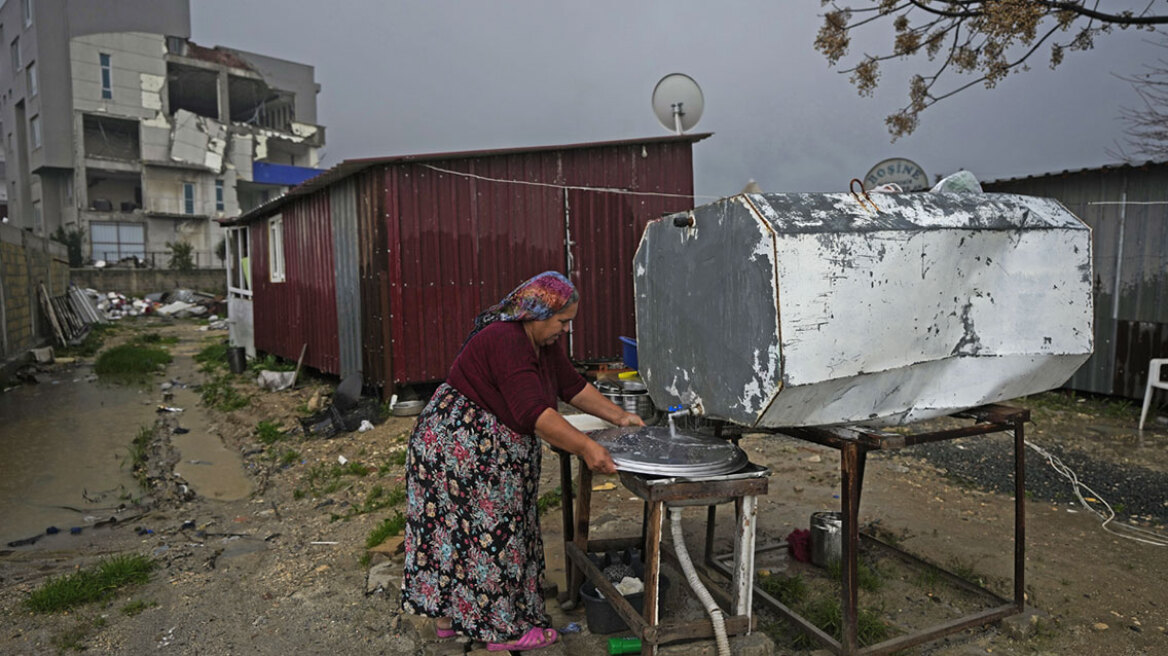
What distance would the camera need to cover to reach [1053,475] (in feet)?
18.7

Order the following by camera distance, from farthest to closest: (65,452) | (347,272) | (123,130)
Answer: (123,130)
(347,272)
(65,452)

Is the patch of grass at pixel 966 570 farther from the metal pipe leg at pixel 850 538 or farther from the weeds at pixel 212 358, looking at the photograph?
the weeds at pixel 212 358

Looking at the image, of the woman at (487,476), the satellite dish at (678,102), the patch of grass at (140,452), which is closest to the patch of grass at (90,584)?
the woman at (487,476)

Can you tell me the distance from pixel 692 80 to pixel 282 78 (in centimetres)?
3661

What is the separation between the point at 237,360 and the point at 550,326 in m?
11.3

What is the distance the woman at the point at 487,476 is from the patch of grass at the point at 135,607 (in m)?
1.74

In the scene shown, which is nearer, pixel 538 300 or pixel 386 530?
pixel 538 300

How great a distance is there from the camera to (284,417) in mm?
8617

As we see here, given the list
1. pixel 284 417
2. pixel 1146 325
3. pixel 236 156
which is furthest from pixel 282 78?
pixel 1146 325

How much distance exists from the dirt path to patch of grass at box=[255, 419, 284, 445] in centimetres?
133

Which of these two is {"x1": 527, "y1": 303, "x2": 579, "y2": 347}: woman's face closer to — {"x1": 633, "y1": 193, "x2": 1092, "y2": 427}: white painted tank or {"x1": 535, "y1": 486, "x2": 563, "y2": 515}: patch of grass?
{"x1": 633, "y1": 193, "x2": 1092, "y2": 427}: white painted tank

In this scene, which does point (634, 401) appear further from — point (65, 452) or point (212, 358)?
point (212, 358)

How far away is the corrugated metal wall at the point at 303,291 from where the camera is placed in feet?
32.1

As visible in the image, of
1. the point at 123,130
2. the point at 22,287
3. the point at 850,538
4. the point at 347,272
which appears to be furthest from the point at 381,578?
the point at 123,130
